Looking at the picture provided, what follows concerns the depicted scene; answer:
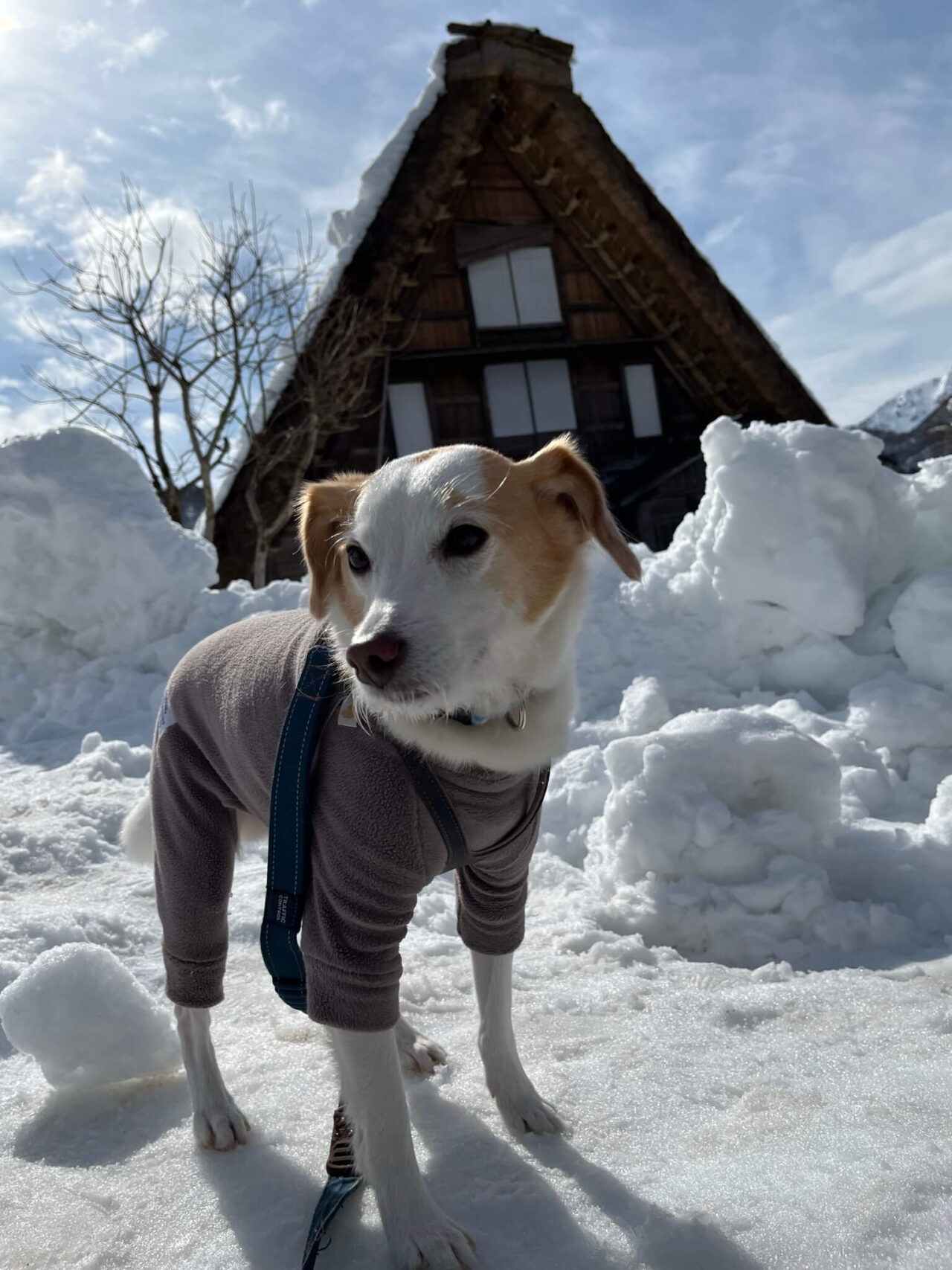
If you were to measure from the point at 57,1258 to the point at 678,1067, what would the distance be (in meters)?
1.21

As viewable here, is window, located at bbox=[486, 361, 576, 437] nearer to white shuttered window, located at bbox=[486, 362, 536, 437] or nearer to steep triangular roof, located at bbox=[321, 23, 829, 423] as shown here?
white shuttered window, located at bbox=[486, 362, 536, 437]

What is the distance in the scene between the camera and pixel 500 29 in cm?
1012

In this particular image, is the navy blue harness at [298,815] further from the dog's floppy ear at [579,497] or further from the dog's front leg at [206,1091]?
the dog's floppy ear at [579,497]

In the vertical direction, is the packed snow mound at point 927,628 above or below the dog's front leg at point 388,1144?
above

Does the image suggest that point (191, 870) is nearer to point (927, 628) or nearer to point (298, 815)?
point (298, 815)

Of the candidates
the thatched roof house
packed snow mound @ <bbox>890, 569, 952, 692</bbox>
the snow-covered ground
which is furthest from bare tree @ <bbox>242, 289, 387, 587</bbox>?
packed snow mound @ <bbox>890, 569, 952, 692</bbox>

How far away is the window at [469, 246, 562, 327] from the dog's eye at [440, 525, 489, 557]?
10086 mm

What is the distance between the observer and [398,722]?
4.73 feet

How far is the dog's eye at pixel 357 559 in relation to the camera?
1.55m

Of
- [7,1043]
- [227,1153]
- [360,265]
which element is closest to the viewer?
[227,1153]

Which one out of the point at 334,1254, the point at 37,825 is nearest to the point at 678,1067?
the point at 334,1254

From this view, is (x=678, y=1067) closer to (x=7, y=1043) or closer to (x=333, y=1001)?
(x=333, y=1001)

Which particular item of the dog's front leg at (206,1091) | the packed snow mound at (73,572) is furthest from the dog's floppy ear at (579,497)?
the packed snow mound at (73,572)

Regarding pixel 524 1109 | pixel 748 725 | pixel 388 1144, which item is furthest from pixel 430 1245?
pixel 748 725
